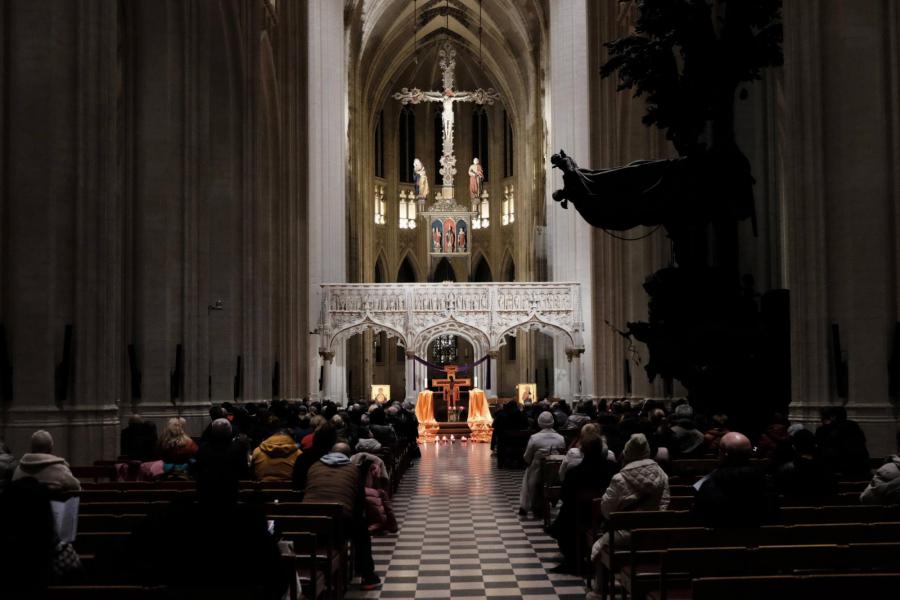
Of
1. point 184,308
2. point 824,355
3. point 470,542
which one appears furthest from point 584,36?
point 470,542

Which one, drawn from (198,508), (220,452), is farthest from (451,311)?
(198,508)

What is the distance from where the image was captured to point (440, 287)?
31.9 meters

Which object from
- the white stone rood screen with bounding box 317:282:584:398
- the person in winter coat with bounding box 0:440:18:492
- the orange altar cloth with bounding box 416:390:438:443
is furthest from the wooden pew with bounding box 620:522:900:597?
the orange altar cloth with bounding box 416:390:438:443

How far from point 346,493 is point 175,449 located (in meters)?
1.73

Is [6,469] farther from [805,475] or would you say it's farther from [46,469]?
[805,475]

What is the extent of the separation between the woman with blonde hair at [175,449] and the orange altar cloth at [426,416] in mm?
22677

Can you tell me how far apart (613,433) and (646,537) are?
5316mm

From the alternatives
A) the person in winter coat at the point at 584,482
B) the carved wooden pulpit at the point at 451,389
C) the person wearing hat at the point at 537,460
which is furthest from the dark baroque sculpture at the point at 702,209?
the carved wooden pulpit at the point at 451,389

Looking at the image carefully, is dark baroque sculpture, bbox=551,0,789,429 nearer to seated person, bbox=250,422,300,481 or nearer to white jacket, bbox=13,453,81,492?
seated person, bbox=250,422,300,481

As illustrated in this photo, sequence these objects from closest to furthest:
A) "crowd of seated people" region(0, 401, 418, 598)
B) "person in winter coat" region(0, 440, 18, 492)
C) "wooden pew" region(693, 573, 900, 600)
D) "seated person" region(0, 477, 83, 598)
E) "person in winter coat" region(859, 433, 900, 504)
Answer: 1. "wooden pew" region(693, 573, 900, 600)
2. "seated person" region(0, 477, 83, 598)
3. "crowd of seated people" region(0, 401, 418, 598)
4. "person in winter coat" region(0, 440, 18, 492)
5. "person in winter coat" region(859, 433, 900, 504)

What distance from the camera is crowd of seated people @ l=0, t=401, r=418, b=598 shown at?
4.31 meters

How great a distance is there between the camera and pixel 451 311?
31.9 metres

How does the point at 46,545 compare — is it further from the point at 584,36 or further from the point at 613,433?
the point at 584,36

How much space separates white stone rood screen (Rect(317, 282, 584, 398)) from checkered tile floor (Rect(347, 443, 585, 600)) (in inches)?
535
